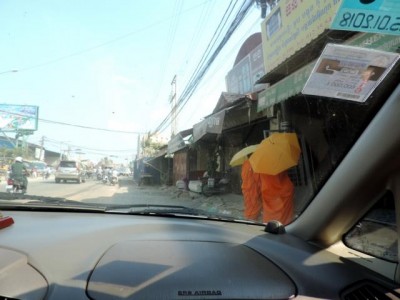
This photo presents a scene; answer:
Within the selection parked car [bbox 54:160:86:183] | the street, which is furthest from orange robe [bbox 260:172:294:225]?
parked car [bbox 54:160:86:183]

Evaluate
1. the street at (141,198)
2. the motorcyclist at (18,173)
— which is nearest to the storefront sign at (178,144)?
the street at (141,198)

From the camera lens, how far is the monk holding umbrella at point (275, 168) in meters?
5.62

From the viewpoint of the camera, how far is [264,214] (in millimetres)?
5727

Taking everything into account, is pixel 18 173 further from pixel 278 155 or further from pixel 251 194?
pixel 278 155

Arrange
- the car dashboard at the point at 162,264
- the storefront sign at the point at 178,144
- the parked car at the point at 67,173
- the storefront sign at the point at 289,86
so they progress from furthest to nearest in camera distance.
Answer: the parked car at the point at 67,173 → the storefront sign at the point at 178,144 → the storefront sign at the point at 289,86 → the car dashboard at the point at 162,264

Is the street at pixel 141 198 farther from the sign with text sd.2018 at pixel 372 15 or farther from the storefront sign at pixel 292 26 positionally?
the storefront sign at pixel 292 26

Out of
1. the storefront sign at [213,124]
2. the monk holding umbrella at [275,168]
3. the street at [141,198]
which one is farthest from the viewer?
the storefront sign at [213,124]

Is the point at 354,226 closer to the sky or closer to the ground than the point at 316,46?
closer to the ground

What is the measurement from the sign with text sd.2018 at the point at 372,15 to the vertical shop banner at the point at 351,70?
0.87 ft

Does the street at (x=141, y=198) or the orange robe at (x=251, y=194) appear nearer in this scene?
the orange robe at (x=251, y=194)

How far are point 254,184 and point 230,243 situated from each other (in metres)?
3.94

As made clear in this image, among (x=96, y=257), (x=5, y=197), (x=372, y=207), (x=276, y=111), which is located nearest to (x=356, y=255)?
(x=372, y=207)

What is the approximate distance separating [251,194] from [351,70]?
412 cm

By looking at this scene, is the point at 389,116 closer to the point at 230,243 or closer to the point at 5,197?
the point at 230,243
